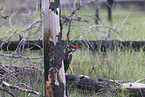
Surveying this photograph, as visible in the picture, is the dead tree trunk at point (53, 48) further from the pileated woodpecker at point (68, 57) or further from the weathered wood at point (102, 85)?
the weathered wood at point (102, 85)

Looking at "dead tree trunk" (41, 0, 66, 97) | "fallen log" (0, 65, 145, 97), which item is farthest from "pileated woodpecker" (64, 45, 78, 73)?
"fallen log" (0, 65, 145, 97)

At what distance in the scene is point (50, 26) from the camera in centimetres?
221

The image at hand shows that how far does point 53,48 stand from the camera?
2211 millimetres

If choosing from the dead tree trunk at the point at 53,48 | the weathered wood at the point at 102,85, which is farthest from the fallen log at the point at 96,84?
the dead tree trunk at the point at 53,48

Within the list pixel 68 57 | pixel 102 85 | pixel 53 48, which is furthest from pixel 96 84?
pixel 53 48

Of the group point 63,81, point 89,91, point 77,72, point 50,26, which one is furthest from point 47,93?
point 77,72

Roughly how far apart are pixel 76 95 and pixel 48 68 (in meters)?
1.14

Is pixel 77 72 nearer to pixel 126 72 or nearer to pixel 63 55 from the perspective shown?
pixel 126 72

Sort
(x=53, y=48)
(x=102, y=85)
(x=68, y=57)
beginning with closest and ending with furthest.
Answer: (x=53, y=48) → (x=68, y=57) → (x=102, y=85)

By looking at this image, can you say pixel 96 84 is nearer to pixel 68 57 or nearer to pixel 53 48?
pixel 68 57

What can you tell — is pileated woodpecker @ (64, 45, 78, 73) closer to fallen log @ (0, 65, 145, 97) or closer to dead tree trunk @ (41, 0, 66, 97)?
dead tree trunk @ (41, 0, 66, 97)

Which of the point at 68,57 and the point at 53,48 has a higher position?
the point at 53,48

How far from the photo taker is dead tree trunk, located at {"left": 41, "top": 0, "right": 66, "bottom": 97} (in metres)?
2.20

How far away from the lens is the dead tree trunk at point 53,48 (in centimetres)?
220
